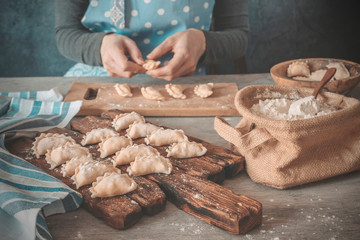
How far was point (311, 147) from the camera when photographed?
0.94 m

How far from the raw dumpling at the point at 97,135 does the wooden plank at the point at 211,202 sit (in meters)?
0.28

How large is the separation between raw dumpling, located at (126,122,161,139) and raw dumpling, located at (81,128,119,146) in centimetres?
5

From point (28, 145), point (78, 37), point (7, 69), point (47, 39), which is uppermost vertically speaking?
point (78, 37)

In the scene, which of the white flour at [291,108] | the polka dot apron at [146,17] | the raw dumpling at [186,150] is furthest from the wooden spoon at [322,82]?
the polka dot apron at [146,17]

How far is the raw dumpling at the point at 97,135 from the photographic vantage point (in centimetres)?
114

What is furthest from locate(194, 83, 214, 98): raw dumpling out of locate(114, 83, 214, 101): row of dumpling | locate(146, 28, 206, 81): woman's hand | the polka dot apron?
the polka dot apron

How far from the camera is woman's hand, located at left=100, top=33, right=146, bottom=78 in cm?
163

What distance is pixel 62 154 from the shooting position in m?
1.03

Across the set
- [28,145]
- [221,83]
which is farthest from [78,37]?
[28,145]

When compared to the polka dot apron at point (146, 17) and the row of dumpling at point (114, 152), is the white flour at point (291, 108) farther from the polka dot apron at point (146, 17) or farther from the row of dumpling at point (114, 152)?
the polka dot apron at point (146, 17)

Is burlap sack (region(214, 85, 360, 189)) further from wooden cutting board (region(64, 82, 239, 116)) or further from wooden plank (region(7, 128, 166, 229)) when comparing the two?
wooden cutting board (region(64, 82, 239, 116))

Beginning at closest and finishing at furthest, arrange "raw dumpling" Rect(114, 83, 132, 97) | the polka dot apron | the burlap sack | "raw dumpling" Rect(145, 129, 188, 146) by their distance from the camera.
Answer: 1. the burlap sack
2. "raw dumpling" Rect(145, 129, 188, 146)
3. "raw dumpling" Rect(114, 83, 132, 97)
4. the polka dot apron

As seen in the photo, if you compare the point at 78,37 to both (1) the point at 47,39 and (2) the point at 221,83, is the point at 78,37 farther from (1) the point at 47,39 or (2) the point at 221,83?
(1) the point at 47,39

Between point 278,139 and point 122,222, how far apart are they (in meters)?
0.45
